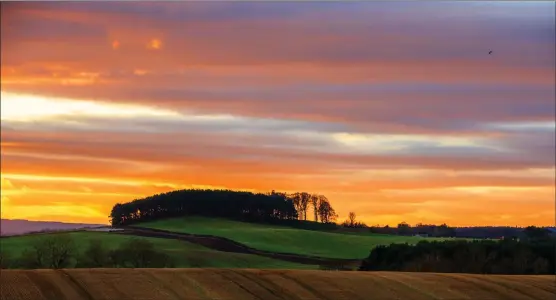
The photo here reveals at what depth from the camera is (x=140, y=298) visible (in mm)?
46906

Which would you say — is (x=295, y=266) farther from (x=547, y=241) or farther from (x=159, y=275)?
(x=159, y=275)

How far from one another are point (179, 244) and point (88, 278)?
200 feet

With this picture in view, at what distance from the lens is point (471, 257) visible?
86.7 meters

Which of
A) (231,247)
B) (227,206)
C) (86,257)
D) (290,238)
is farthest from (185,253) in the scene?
(227,206)

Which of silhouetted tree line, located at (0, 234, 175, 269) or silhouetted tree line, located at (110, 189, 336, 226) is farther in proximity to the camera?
silhouetted tree line, located at (110, 189, 336, 226)

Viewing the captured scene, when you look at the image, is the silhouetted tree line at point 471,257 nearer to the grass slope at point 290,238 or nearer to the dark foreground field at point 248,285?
the grass slope at point 290,238

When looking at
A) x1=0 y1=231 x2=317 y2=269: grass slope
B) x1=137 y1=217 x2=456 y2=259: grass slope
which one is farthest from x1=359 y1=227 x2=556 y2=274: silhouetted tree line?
x1=137 y1=217 x2=456 y2=259: grass slope

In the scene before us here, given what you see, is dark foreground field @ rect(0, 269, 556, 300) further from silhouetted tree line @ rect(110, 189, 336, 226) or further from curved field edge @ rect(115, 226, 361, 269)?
silhouetted tree line @ rect(110, 189, 336, 226)

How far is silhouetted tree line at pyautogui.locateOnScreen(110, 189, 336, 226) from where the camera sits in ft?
443

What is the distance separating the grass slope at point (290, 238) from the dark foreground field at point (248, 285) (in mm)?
52094

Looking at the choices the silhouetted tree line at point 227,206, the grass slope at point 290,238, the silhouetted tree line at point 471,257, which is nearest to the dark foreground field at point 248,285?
the silhouetted tree line at point 471,257

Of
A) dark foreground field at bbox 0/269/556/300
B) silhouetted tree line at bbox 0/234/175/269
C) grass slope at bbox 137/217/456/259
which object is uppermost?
grass slope at bbox 137/217/456/259

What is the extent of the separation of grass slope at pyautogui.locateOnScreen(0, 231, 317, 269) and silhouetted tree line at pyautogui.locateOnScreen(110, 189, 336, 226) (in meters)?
21.6

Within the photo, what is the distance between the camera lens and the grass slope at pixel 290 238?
11619 cm
